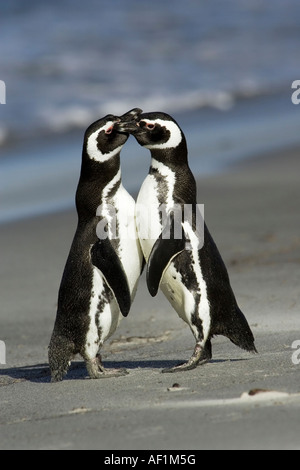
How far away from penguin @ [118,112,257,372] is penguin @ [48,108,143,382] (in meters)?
0.08

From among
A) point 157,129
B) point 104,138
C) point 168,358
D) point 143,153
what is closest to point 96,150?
point 104,138

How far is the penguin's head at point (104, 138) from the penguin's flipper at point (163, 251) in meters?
0.48

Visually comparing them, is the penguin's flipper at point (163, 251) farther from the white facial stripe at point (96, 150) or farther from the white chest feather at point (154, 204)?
the white facial stripe at point (96, 150)

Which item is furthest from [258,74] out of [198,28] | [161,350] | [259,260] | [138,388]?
[138,388]

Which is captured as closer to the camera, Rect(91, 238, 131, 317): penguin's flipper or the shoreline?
Rect(91, 238, 131, 317): penguin's flipper

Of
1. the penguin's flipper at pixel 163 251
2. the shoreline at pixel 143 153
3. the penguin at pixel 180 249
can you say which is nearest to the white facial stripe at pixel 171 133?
the penguin at pixel 180 249

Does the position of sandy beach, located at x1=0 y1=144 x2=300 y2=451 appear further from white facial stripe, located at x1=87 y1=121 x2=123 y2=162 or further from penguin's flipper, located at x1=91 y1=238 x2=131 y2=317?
white facial stripe, located at x1=87 y1=121 x2=123 y2=162

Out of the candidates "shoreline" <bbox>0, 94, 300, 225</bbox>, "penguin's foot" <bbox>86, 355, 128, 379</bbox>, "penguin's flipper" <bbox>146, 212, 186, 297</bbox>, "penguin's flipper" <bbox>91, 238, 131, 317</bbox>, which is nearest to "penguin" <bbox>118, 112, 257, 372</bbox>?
"penguin's flipper" <bbox>146, 212, 186, 297</bbox>

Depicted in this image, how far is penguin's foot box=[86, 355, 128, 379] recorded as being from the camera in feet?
16.0

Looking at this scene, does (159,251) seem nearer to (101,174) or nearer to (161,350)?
(101,174)

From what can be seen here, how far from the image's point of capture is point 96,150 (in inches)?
197

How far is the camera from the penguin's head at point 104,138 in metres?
4.98

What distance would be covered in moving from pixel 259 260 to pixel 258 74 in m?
10.4

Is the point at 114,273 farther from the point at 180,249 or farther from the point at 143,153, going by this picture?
the point at 143,153
